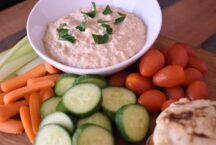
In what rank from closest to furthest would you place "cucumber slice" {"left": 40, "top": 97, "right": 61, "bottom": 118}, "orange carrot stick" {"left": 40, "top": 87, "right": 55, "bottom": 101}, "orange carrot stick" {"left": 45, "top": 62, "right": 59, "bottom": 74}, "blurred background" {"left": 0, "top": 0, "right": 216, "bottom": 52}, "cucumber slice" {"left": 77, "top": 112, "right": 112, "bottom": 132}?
1. "cucumber slice" {"left": 77, "top": 112, "right": 112, "bottom": 132}
2. "cucumber slice" {"left": 40, "top": 97, "right": 61, "bottom": 118}
3. "orange carrot stick" {"left": 40, "top": 87, "right": 55, "bottom": 101}
4. "orange carrot stick" {"left": 45, "top": 62, "right": 59, "bottom": 74}
5. "blurred background" {"left": 0, "top": 0, "right": 216, "bottom": 52}

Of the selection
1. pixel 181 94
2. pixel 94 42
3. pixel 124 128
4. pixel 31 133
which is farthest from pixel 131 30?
pixel 31 133

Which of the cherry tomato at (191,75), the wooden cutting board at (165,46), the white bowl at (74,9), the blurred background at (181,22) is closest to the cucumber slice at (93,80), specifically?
the white bowl at (74,9)

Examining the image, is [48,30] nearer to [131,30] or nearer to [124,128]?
[131,30]

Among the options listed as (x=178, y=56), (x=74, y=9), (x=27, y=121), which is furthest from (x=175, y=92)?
(x=74, y=9)

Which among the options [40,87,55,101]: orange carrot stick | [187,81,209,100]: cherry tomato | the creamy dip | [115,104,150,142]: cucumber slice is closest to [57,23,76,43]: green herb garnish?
the creamy dip

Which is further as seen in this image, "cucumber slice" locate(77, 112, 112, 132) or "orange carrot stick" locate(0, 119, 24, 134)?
"orange carrot stick" locate(0, 119, 24, 134)

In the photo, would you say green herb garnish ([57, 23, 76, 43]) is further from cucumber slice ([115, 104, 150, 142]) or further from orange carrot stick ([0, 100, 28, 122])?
cucumber slice ([115, 104, 150, 142])
